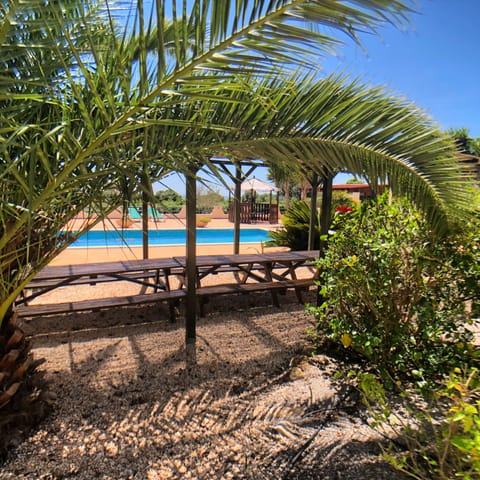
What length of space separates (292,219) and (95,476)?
26.3ft

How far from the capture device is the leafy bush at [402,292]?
2.43 metres

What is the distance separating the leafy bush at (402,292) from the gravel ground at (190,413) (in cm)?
50

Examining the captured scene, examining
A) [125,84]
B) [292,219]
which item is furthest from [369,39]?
[292,219]

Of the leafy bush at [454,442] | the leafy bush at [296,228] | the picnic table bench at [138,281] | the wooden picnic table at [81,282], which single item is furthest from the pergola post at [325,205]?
the leafy bush at [296,228]

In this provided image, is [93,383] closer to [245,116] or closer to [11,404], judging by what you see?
[11,404]

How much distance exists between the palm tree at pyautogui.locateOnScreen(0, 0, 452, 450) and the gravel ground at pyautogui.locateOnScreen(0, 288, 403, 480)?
16.4 inches

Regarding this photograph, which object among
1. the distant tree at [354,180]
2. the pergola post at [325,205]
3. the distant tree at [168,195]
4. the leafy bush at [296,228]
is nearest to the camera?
the distant tree at [168,195]

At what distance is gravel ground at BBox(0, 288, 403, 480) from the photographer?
179 centimetres

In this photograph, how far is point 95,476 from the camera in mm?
1729

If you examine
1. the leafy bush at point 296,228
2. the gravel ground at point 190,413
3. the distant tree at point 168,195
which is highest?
the distant tree at point 168,195

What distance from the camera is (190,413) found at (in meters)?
2.31

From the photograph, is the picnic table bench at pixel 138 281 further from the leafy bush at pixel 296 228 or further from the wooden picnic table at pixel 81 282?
the leafy bush at pixel 296 228

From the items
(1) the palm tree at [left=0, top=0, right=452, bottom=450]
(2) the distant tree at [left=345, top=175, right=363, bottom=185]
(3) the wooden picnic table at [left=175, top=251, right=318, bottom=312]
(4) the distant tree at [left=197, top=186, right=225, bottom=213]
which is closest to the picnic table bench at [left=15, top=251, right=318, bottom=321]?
(3) the wooden picnic table at [left=175, top=251, right=318, bottom=312]

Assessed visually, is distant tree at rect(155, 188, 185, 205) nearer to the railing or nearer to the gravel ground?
the gravel ground
